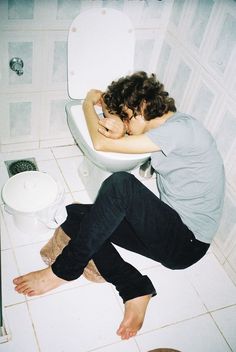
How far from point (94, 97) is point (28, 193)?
23.2 inches

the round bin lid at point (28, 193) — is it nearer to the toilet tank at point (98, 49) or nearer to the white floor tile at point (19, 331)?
Result: the white floor tile at point (19, 331)

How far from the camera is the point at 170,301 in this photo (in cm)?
147

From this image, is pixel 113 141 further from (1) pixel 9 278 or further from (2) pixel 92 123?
(1) pixel 9 278

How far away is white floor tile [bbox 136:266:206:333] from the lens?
140 centimetres

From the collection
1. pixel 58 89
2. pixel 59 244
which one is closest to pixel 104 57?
pixel 58 89

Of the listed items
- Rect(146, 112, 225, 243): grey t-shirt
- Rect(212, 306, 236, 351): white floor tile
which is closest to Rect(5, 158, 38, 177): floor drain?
Rect(146, 112, 225, 243): grey t-shirt

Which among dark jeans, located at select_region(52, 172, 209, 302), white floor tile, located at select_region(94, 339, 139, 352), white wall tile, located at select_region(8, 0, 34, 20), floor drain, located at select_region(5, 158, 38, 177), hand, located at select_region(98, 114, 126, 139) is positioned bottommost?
white floor tile, located at select_region(94, 339, 139, 352)

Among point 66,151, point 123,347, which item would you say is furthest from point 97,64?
point 123,347

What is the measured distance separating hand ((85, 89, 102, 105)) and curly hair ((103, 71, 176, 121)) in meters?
0.30

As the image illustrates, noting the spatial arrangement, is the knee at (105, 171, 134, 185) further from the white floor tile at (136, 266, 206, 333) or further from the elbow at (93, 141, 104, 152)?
the white floor tile at (136, 266, 206, 333)

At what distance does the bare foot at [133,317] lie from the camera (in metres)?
1.29

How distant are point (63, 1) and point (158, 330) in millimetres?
1606

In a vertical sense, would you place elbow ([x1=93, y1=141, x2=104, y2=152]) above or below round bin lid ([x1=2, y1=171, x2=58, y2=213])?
above

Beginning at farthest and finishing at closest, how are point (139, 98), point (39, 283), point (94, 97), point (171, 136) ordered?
point (94, 97) < point (39, 283) < point (139, 98) < point (171, 136)
